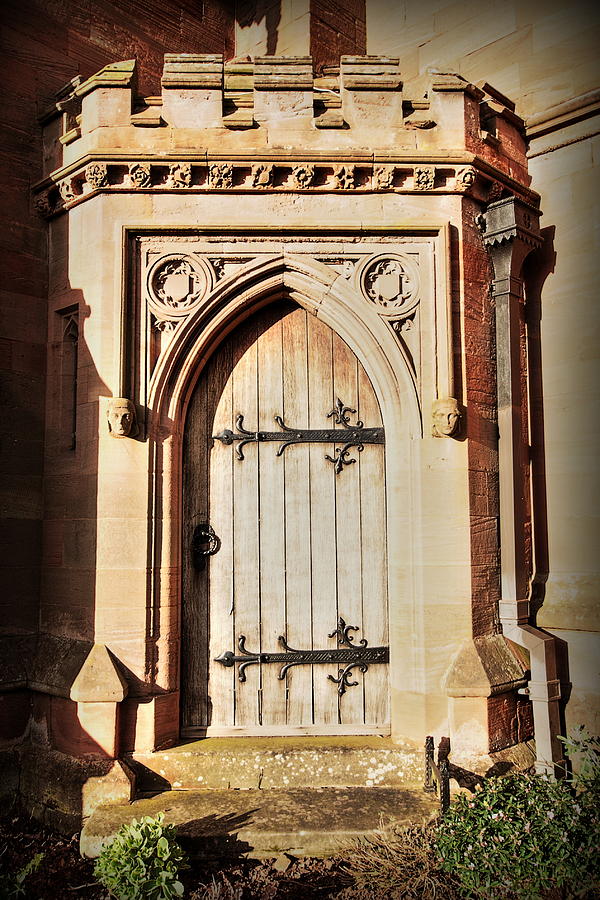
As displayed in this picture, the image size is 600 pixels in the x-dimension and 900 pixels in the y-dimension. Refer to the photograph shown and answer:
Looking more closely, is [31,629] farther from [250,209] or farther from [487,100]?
[487,100]

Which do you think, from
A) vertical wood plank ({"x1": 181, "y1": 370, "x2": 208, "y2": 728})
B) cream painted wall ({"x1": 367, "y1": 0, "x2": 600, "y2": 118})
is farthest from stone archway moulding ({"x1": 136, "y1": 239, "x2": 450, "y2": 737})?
cream painted wall ({"x1": 367, "y1": 0, "x2": 600, "y2": 118})

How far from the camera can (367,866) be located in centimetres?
388

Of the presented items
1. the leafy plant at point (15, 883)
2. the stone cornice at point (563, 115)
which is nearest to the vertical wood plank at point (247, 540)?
the leafy plant at point (15, 883)

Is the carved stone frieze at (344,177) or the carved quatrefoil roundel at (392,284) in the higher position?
the carved stone frieze at (344,177)

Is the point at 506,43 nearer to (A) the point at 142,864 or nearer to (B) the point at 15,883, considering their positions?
(A) the point at 142,864

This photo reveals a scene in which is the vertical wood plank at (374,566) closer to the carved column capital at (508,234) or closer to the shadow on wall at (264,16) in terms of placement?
the carved column capital at (508,234)

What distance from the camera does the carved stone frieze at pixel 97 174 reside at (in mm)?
4875

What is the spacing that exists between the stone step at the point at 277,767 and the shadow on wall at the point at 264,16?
6287 mm

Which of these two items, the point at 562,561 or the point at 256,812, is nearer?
the point at 256,812

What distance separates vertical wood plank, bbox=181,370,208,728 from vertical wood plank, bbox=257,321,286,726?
0.39 meters

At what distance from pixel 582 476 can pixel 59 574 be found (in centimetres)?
365

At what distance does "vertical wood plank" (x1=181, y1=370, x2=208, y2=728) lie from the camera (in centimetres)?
493

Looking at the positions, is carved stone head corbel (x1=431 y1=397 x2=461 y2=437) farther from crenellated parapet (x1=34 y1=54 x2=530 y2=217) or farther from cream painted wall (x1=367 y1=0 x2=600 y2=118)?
cream painted wall (x1=367 y1=0 x2=600 y2=118)

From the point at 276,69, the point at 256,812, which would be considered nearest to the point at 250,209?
the point at 276,69
